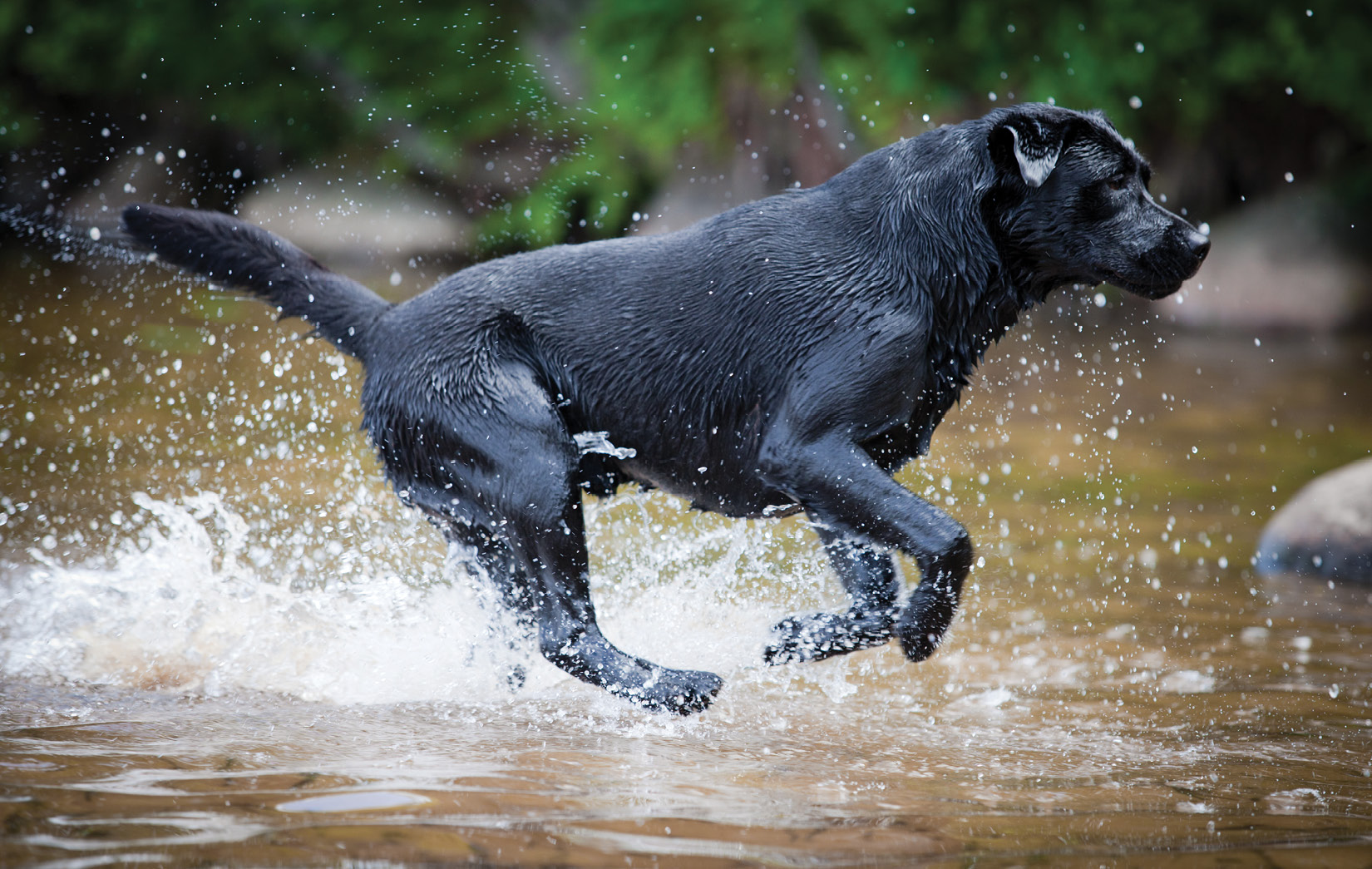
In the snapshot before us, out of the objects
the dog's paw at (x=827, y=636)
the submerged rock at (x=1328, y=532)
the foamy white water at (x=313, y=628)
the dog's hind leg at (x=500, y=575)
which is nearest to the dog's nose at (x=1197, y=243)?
the dog's paw at (x=827, y=636)

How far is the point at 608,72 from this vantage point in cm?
1450

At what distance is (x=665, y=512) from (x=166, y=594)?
2218 millimetres

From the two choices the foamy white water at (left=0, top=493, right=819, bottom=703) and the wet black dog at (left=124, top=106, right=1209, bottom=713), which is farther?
the foamy white water at (left=0, top=493, right=819, bottom=703)

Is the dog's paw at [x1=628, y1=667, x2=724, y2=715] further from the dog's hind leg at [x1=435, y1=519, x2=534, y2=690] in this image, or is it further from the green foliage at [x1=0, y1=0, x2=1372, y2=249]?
the green foliage at [x1=0, y1=0, x2=1372, y2=249]

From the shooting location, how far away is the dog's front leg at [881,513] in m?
3.07

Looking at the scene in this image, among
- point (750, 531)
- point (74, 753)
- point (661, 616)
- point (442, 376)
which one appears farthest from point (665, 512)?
point (74, 753)

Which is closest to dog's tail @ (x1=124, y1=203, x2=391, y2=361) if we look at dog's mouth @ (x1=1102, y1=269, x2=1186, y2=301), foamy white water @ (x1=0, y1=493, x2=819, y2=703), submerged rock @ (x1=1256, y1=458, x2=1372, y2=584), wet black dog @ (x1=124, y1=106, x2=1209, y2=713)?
wet black dog @ (x1=124, y1=106, x2=1209, y2=713)

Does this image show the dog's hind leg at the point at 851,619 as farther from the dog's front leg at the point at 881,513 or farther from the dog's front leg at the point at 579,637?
the dog's front leg at the point at 579,637

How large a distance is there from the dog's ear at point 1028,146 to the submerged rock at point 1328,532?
270 cm

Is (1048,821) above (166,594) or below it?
below

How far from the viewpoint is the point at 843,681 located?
366cm

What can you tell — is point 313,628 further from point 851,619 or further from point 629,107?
point 629,107

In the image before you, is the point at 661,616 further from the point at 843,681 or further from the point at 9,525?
the point at 9,525

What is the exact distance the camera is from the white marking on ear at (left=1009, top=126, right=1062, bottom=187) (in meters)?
3.10
